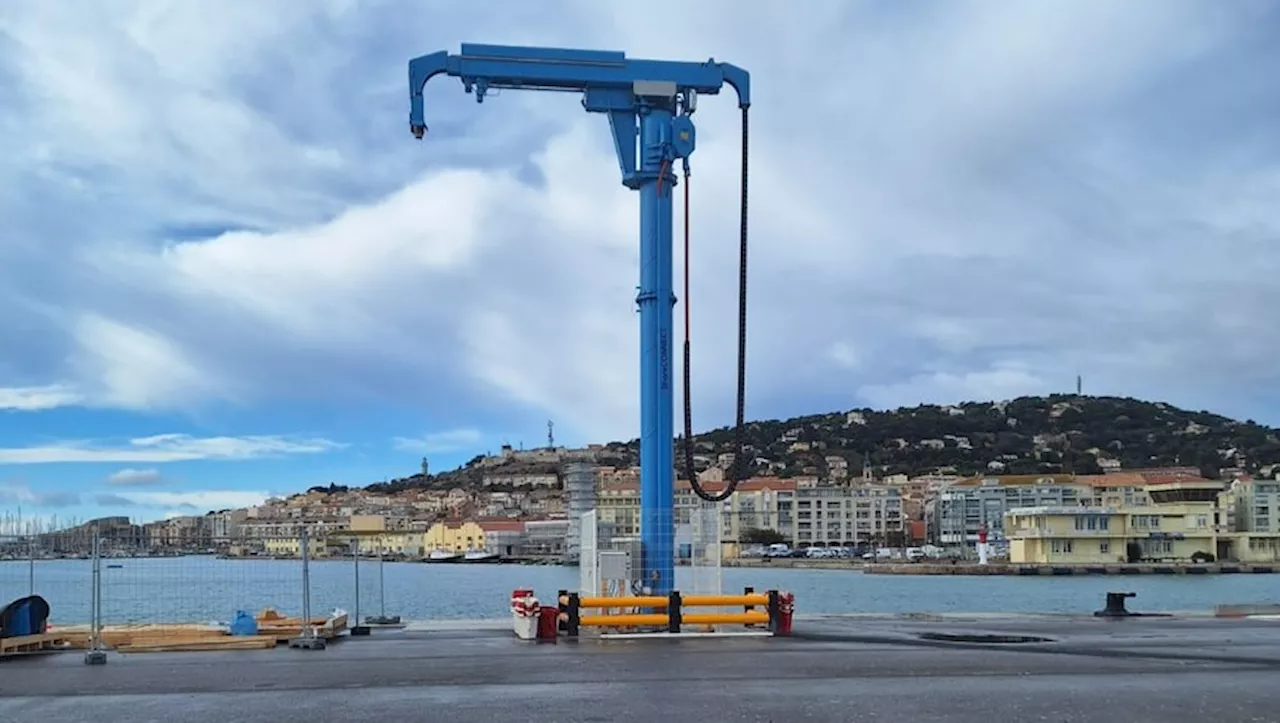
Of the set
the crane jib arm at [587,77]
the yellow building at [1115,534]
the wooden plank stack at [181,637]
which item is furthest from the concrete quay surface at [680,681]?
the yellow building at [1115,534]

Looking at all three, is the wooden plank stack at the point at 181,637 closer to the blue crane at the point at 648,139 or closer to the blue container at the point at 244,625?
the blue container at the point at 244,625

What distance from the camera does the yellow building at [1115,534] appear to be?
440 feet

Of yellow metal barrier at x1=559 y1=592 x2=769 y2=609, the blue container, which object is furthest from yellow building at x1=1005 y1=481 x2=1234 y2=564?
the blue container

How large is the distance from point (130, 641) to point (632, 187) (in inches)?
494

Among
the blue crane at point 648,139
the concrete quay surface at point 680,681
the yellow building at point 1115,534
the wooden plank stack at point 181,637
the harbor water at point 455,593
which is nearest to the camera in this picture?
the concrete quay surface at point 680,681

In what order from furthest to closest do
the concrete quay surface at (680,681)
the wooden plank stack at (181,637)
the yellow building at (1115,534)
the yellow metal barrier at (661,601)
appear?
the yellow building at (1115,534) → the yellow metal barrier at (661,601) → the wooden plank stack at (181,637) → the concrete quay surface at (680,681)

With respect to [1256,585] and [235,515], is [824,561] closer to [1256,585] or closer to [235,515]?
[1256,585]

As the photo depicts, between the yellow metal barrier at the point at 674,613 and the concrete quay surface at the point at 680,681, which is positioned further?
the yellow metal barrier at the point at 674,613

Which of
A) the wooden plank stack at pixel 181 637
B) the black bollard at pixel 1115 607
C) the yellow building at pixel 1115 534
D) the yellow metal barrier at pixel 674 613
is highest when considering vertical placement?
the yellow metal barrier at pixel 674 613

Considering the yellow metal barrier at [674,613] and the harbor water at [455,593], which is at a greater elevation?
the yellow metal barrier at [674,613]

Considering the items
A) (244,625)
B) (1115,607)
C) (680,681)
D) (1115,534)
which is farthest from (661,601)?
(1115,534)

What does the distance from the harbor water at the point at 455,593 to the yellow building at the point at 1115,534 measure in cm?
756

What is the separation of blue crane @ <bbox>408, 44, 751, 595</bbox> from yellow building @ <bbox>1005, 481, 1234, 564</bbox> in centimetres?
11481

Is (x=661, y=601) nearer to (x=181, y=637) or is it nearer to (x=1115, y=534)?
(x=181, y=637)
